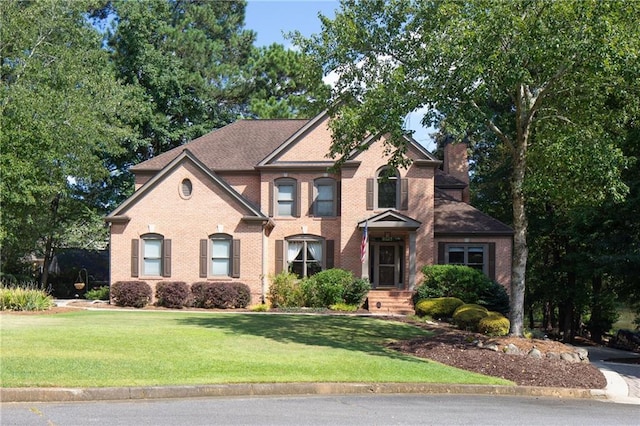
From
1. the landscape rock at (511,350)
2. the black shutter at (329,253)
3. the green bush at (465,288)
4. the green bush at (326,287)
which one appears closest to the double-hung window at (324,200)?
the black shutter at (329,253)

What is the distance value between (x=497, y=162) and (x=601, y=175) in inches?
1002

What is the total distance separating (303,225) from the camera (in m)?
32.0

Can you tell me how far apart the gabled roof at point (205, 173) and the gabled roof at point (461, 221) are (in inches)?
323

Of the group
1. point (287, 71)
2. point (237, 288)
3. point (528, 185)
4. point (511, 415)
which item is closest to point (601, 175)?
point (528, 185)

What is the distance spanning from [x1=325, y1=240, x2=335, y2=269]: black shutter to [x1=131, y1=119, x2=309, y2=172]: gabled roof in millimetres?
5288

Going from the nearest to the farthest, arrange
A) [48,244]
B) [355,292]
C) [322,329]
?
[322,329]
[355,292]
[48,244]

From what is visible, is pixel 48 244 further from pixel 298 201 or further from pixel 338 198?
pixel 338 198

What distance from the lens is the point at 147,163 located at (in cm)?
3456

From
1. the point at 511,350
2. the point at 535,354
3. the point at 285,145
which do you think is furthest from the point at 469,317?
the point at 285,145

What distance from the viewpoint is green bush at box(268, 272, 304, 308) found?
29.2 metres

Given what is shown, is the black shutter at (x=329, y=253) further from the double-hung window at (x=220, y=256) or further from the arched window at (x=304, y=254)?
the double-hung window at (x=220, y=256)

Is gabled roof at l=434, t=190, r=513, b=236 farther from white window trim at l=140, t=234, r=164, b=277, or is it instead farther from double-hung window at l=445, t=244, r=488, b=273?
white window trim at l=140, t=234, r=164, b=277

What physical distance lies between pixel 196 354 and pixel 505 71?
9205mm

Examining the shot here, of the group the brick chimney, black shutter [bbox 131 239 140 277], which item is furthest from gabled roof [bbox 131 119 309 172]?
the brick chimney
